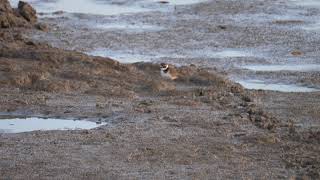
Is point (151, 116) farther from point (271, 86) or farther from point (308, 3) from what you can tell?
point (308, 3)

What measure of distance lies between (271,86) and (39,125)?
5.50m

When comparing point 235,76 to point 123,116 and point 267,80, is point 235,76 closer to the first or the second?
point 267,80

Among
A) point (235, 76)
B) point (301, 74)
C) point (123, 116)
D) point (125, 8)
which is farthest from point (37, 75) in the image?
point (125, 8)

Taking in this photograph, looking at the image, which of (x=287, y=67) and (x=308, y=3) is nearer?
(x=287, y=67)

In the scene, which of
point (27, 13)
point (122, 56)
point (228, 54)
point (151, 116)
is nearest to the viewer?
point (151, 116)

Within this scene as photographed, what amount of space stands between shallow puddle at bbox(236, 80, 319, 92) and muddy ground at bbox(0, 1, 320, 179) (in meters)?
0.45

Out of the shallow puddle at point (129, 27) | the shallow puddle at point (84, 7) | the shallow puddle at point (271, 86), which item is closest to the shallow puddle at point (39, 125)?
the shallow puddle at point (271, 86)

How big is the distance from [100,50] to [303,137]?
941 centimetres

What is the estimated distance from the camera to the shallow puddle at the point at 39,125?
1332cm

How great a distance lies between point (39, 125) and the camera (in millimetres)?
13594

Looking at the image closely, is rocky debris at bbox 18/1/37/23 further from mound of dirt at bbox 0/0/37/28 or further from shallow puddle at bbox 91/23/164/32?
shallow puddle at bbox 91/23/164/32

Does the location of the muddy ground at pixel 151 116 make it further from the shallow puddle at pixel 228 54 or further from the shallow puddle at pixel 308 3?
the shallow puddle at pixel 308 3

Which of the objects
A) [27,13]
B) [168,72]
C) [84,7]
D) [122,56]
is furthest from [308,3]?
[168,72]

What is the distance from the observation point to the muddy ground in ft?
36.1
